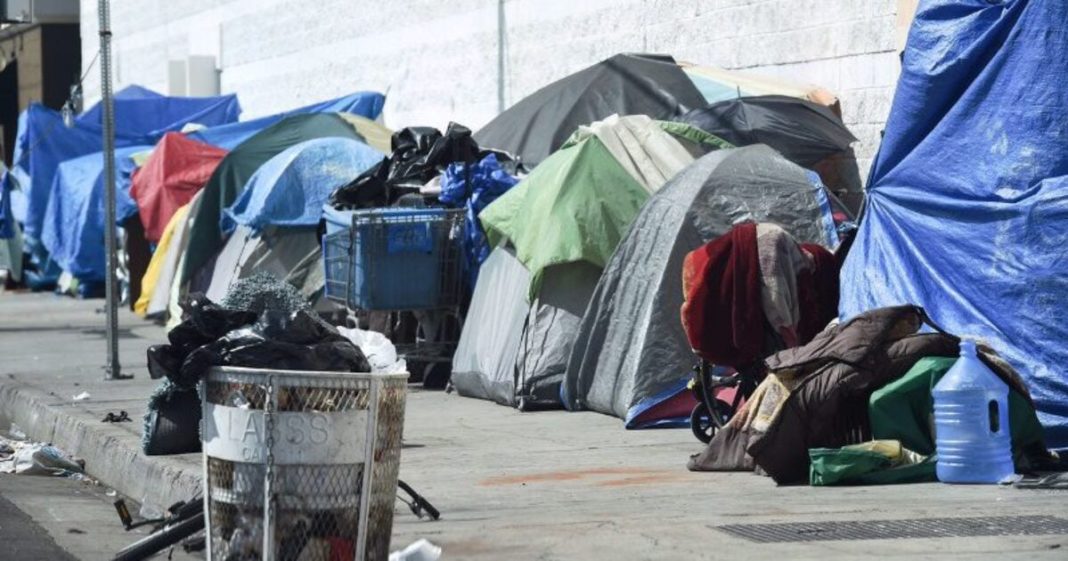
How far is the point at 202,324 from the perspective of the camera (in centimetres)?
665

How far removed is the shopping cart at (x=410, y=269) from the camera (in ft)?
43.7

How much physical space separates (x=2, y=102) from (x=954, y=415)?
37704 millimetres

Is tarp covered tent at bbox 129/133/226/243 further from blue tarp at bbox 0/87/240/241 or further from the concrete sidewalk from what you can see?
the concrete sidewalk

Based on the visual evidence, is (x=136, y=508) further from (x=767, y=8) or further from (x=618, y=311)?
(x=767, y=8)

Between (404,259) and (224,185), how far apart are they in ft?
19.8

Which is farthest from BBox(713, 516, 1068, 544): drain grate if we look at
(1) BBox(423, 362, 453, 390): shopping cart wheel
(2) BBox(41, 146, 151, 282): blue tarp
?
(2) BBox(41, 146, 151, 282): blue tarp

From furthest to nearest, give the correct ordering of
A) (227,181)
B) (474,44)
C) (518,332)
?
1. (474,44)
2. (227,181)
3. (518,332)

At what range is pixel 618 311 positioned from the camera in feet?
37.7

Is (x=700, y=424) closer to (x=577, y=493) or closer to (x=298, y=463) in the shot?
(x=577, y=493)

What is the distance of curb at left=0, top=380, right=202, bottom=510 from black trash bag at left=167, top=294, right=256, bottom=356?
233cm

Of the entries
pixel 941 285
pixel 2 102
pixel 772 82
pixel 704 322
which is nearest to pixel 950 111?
pixel 941 285

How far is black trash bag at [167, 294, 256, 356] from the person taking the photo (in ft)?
21.6

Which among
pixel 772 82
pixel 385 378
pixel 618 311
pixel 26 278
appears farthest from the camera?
pixel 26 278

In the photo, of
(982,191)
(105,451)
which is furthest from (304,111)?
(982,191)
